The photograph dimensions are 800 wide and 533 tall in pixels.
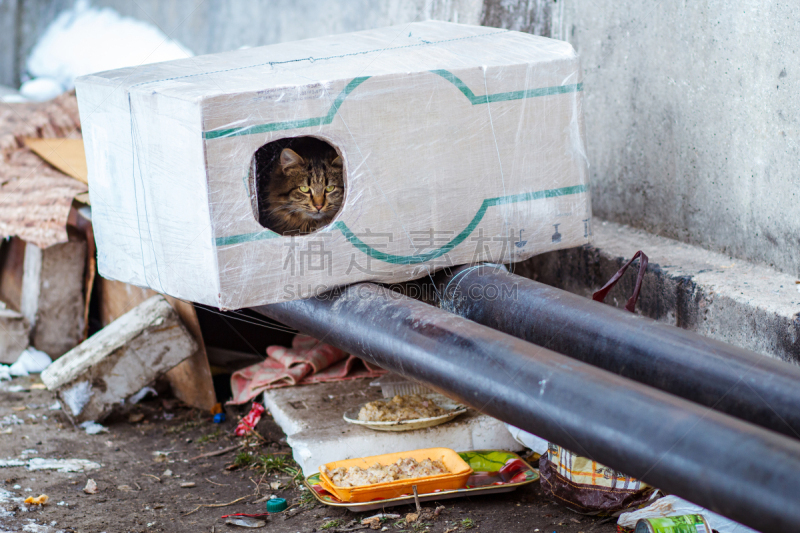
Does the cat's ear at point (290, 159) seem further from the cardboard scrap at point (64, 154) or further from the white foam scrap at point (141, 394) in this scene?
the cardboard scrap at point (64, 154)

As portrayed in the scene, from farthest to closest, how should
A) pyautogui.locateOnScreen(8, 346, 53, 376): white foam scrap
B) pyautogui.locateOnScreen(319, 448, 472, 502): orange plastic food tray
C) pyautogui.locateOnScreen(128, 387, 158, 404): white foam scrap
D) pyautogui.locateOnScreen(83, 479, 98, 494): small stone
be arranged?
1. pyautogui.locateOnScreen(8, 346, 53, 376): white foam scrap
2. pyautogui.locateOnScreen(128, 387, 158, 404): white foam scrap
3. pyautogui.locateOnScreen(83, 479, 98, 494): small stone
4. pyautogui.locateOnScreen(319, 448, 472, 502): orange plastic food tray

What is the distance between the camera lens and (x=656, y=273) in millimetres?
2443

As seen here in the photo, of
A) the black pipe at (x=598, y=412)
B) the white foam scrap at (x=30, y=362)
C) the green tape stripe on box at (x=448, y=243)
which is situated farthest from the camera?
the white foam scrap at (x=30, y=362)

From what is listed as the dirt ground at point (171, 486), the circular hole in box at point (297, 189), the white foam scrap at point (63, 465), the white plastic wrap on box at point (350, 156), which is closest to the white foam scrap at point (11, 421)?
the dirt ground at point (171, 486)

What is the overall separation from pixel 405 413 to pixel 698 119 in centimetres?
150

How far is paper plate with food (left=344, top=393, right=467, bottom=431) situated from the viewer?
2514 mm

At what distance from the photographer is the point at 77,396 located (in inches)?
116

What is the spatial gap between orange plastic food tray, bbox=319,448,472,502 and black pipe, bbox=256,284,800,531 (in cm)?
58

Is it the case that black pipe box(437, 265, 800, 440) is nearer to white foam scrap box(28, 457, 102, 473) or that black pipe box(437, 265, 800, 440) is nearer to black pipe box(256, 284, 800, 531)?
black pipe box(256, 284, 800, 531)

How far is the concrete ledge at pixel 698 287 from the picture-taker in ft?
6.71

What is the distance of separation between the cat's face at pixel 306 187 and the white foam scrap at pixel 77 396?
4.04ft

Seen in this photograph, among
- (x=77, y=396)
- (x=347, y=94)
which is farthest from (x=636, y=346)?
(x=77, y=396)

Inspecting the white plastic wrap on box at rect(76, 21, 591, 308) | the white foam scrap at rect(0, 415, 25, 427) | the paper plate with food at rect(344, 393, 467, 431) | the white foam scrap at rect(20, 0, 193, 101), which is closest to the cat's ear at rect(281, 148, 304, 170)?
the white plastic wrap on box at rect(76, 21, 591, 308)

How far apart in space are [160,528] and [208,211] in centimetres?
109
